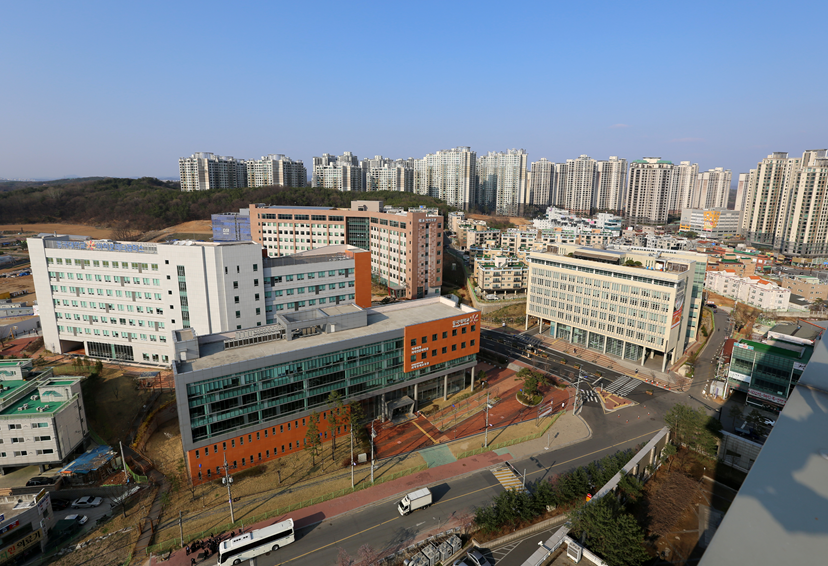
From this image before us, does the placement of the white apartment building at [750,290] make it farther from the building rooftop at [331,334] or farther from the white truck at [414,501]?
the white truck at [414,501]

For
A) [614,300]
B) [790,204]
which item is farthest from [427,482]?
[790,204]

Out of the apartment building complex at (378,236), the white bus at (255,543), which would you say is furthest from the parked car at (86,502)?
the apartment building complex at (378,236)

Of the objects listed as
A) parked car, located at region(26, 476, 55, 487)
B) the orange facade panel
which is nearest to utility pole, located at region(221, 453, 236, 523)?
parked car, located at region(26, 476, 55, 487)

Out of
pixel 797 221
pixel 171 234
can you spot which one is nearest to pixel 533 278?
pixel 171 234

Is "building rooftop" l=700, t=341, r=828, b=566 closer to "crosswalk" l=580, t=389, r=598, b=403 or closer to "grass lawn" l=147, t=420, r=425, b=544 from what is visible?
"grass lawn" l=147, t=420, r=425, b=544

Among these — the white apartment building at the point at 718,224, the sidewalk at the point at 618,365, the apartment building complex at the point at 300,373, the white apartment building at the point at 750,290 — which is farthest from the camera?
the white apartment building at the point at 718,224

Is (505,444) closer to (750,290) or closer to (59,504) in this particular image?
(59,504)

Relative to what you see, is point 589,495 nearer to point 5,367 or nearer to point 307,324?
point 307,324

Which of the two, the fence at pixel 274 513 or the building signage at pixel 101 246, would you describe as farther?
the building signage at pixel 101 246

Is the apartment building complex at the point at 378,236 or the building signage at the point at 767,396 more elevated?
the apartment building complex at the point at 378,236
